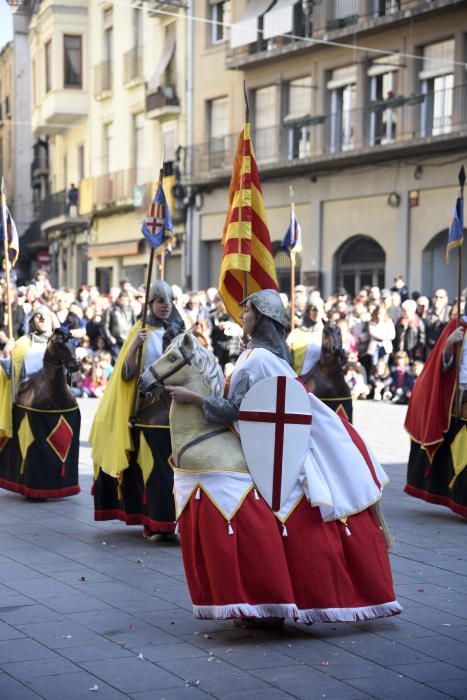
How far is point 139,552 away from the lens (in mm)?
8492

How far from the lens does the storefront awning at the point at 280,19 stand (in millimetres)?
29484

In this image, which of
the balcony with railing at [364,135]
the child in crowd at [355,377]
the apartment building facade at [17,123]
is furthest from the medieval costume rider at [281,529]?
the apartment building facade at [17,123]

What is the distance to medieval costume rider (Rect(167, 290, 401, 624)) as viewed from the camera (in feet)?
19.6

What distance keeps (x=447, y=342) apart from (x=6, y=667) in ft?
17.9

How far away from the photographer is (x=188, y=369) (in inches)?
247

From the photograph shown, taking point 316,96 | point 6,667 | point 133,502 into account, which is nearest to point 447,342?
point 133,502

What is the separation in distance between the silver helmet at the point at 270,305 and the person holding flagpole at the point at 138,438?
2525 millimetres

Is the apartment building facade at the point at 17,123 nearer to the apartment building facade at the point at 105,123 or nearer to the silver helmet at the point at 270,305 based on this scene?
the apartment building facade at the point at 105,123

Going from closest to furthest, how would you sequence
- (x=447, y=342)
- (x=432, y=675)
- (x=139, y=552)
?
(x=432, y=675) < (x=139, y=552) < (x=447, y=342)

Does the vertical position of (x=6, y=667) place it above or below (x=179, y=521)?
below

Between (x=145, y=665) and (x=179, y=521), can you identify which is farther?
(x=179, y=521)

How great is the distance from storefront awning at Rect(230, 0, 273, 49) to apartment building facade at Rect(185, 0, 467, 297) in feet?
0.12

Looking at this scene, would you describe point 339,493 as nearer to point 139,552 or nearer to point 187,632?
point 187,632

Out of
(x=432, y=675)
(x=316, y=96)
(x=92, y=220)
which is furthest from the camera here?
(x=92, y=220)
